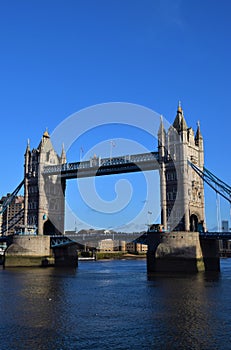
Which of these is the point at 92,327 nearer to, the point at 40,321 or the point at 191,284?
the point at 40,321

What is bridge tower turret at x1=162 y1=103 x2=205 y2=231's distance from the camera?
61938 millimetres

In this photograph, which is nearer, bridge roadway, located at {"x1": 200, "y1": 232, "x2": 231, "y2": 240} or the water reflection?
A: the water reflection

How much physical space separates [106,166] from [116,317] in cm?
4812

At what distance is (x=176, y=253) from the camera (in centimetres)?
5478

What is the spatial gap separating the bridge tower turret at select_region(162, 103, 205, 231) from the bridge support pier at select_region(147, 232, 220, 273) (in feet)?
17.0

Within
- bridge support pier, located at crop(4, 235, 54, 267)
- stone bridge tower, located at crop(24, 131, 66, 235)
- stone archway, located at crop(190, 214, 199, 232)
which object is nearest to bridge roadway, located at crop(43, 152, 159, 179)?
stone bridge tower, located at crop(24, 131, 66, 235)

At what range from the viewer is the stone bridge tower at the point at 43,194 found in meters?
77.4

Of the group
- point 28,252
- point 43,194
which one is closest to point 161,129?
point 43,194

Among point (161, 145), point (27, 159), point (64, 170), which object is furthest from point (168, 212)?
point (27, 159)

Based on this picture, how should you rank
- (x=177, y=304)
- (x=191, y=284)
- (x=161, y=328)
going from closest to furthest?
(x=161, y=328) → (x=177, y=304) → (x=191, y=284)

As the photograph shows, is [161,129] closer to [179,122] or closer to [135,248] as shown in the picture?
[179,122]

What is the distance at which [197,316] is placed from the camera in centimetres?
2508

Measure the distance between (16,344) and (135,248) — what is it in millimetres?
154813

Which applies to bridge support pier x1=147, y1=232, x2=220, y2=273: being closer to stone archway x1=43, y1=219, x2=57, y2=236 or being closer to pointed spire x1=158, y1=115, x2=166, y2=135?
pointed spire x1=158, y1=115, x2=166, y2=135
